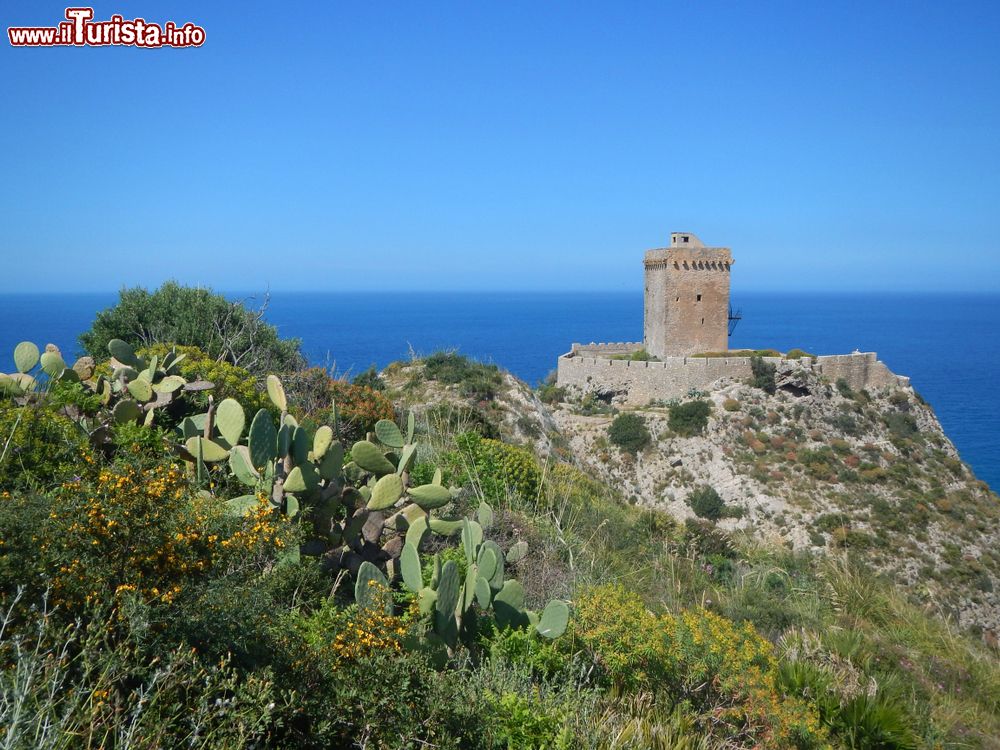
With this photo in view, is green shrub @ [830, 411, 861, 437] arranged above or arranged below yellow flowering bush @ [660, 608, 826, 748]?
below

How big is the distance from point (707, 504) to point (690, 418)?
382 centimetres

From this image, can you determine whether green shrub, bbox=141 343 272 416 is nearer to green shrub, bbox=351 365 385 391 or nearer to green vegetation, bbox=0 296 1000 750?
green vegetation, bbox=0 296 1000 750

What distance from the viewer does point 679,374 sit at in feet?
98.3

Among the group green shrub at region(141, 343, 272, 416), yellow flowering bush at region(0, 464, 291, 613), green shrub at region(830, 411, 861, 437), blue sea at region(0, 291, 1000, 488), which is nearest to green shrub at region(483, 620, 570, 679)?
yellow flowering bush at region(0, 464, 291, 613)

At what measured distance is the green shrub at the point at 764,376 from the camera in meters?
28.9

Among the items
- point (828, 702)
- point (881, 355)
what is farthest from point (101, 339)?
point (881, 355)

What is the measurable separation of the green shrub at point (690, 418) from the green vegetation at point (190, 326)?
1778 cm

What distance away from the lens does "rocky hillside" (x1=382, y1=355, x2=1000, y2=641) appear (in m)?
21.8

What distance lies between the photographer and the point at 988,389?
8375cm

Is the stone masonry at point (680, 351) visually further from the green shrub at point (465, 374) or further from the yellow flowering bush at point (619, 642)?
the yellow flowering bush at point (619, 642)

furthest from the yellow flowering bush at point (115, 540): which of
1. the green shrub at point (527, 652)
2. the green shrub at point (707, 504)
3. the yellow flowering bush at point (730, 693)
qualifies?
the green shrub at point (707, 504)

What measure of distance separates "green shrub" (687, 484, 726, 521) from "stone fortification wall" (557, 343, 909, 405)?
608cm

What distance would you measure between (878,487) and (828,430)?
3.25 meters

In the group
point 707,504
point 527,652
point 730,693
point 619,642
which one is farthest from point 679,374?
point 527,652
